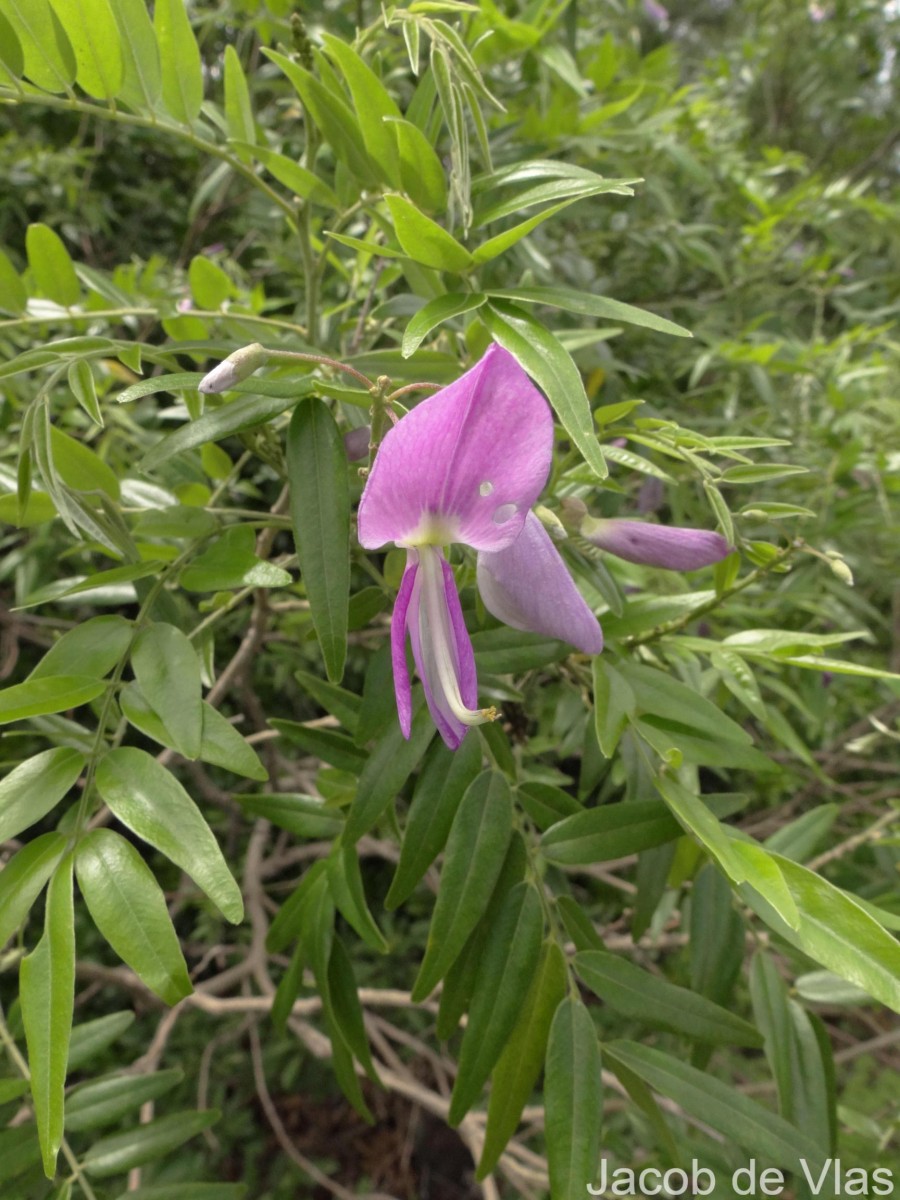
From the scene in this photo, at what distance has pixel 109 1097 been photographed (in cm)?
61

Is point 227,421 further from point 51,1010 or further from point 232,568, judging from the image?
point 51,1010

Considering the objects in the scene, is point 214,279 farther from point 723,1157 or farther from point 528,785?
point 723,1157

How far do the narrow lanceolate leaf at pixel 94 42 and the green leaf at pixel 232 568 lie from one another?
30 centimetres

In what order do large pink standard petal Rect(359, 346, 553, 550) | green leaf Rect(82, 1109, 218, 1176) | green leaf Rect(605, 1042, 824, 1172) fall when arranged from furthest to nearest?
green leaf Rect(82, 1109, 218, 1176), green leaf Rect(605, 1042, 824, 1172), large pink standard petal Rect(359, 346, 553, 550)

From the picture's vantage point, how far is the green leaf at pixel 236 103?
570 mm

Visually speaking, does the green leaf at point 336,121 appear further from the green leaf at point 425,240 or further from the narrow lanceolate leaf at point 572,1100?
the narrow lanceolate leaf at point 572,1100

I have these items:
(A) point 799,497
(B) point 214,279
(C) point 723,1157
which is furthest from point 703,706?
(A) point 799,497

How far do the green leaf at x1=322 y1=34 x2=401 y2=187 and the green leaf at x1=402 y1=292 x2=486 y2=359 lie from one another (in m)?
0.11

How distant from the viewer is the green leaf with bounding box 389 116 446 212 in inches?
17.5

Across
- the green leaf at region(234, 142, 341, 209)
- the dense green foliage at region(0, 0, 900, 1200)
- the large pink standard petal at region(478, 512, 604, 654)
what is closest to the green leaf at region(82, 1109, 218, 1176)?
the dense green foliage at region(0, 0, 900, 1200)

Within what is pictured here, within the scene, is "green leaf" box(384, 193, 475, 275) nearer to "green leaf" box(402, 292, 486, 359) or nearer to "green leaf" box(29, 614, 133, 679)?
"green leaf" box(402, 292, 486, 359)

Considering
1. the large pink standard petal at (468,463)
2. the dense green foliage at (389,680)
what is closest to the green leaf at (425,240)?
the dense green foliage at (389,680)

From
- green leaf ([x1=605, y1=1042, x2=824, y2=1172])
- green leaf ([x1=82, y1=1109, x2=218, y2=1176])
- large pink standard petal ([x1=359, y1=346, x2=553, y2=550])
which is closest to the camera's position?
large pink standard petal ([x1=359, y1=346, x2=553, y2=550])

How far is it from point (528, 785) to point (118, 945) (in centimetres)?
26
